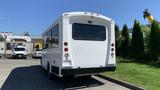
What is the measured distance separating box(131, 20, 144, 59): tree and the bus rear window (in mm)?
15468

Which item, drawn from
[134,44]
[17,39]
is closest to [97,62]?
[134,44]

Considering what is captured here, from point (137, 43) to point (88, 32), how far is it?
1626 cm

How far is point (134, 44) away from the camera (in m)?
28.6

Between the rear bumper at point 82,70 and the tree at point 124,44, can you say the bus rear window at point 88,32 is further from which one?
the tree at point 124,44

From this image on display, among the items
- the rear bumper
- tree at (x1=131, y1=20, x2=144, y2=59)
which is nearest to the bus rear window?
the rear bumper

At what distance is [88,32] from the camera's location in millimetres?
13117

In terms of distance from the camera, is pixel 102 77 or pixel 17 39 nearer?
pixel 102 77

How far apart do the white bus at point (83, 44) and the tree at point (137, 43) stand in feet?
50.1

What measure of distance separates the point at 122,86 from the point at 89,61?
1839 millimetres

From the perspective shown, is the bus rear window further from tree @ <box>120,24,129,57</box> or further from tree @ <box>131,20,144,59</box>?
tree @ <box>120,24,129,57</box>

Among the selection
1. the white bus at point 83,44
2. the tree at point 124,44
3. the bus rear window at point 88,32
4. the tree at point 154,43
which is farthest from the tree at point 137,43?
the bus rear window at point 88,32

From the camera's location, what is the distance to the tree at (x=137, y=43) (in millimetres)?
28125

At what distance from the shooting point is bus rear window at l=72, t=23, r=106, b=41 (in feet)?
41.6

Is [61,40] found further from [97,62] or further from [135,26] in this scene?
[135,26]
